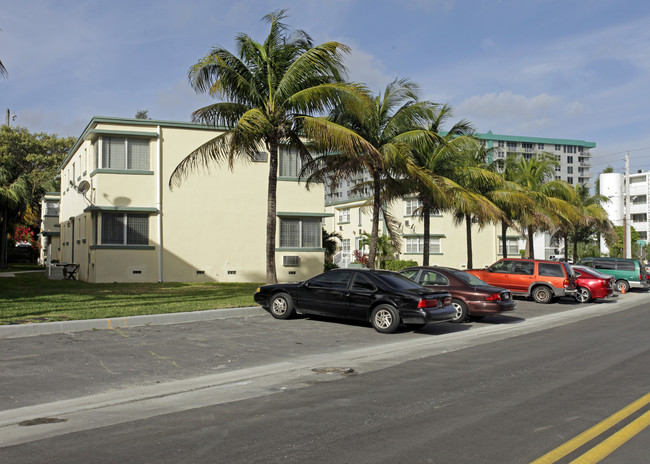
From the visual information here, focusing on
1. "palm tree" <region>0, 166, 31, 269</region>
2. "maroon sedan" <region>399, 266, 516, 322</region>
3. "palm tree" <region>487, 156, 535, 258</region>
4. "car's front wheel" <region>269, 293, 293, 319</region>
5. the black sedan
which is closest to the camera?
the black sedan

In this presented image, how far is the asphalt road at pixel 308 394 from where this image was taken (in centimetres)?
532

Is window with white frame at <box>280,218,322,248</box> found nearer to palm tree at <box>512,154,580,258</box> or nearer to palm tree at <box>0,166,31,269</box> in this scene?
palm tree at <box>512,154,580,258</box>

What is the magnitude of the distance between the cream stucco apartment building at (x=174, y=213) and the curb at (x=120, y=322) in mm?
11265

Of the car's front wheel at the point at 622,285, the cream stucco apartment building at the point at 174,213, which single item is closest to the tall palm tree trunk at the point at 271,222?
the cream stucco apartment building at the point at 174,213

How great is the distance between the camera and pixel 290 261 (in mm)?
27453

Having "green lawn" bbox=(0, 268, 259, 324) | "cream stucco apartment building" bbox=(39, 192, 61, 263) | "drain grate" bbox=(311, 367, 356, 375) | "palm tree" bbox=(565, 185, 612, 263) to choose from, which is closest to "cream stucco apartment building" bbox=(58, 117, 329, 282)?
"green lawn" bbox=(0, 268, 259, 324)

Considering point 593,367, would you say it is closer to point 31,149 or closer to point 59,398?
point 59,398

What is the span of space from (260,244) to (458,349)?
17.0 m

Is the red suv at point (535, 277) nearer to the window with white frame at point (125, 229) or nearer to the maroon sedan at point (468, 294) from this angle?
the maroon sedan at point (468, 294)

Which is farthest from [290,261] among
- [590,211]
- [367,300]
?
[590,211]

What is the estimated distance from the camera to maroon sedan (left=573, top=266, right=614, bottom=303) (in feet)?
77.2

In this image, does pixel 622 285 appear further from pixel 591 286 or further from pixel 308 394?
pixel 308 394

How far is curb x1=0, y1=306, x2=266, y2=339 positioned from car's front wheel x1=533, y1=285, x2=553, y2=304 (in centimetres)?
1199

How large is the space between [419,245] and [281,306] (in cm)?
3189
